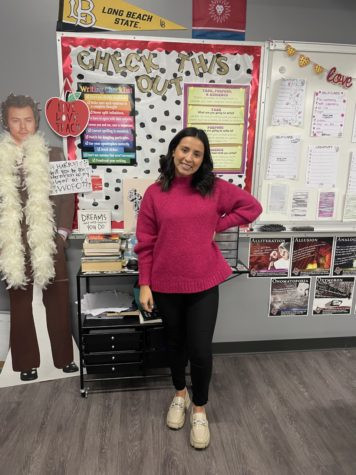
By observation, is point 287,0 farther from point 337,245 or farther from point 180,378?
point 180,378

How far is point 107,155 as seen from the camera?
2.07 meters

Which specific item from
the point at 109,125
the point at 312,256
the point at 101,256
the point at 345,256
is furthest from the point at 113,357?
the point at 345,256

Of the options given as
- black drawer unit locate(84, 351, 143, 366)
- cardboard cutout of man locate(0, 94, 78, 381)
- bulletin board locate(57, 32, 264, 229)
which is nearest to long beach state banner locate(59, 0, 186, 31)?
bulletin board locate(57, 32, 264, 229)

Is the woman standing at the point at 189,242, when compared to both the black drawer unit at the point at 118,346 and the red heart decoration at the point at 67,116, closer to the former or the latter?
the black drawer unit at the point at 118,346

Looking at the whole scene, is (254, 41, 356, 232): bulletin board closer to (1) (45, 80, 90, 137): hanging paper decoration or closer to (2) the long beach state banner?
(2) the long beach state banner

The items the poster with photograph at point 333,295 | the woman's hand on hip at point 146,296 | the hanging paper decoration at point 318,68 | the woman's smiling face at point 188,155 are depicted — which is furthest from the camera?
the poster with photograph at point 333,295

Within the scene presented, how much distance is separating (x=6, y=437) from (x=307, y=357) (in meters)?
1.90

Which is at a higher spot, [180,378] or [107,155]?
[107,155]

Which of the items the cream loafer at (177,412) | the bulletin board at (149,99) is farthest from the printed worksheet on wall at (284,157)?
the cream loafer at (177,412)

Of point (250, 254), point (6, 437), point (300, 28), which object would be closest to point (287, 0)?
point (300, 28)

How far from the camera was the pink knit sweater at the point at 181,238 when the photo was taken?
1.56m

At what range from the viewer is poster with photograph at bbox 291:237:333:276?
2.38 metres

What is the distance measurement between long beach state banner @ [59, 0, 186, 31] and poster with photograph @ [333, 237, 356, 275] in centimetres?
168

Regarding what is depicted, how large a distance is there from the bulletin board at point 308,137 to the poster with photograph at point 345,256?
0.36 feet
